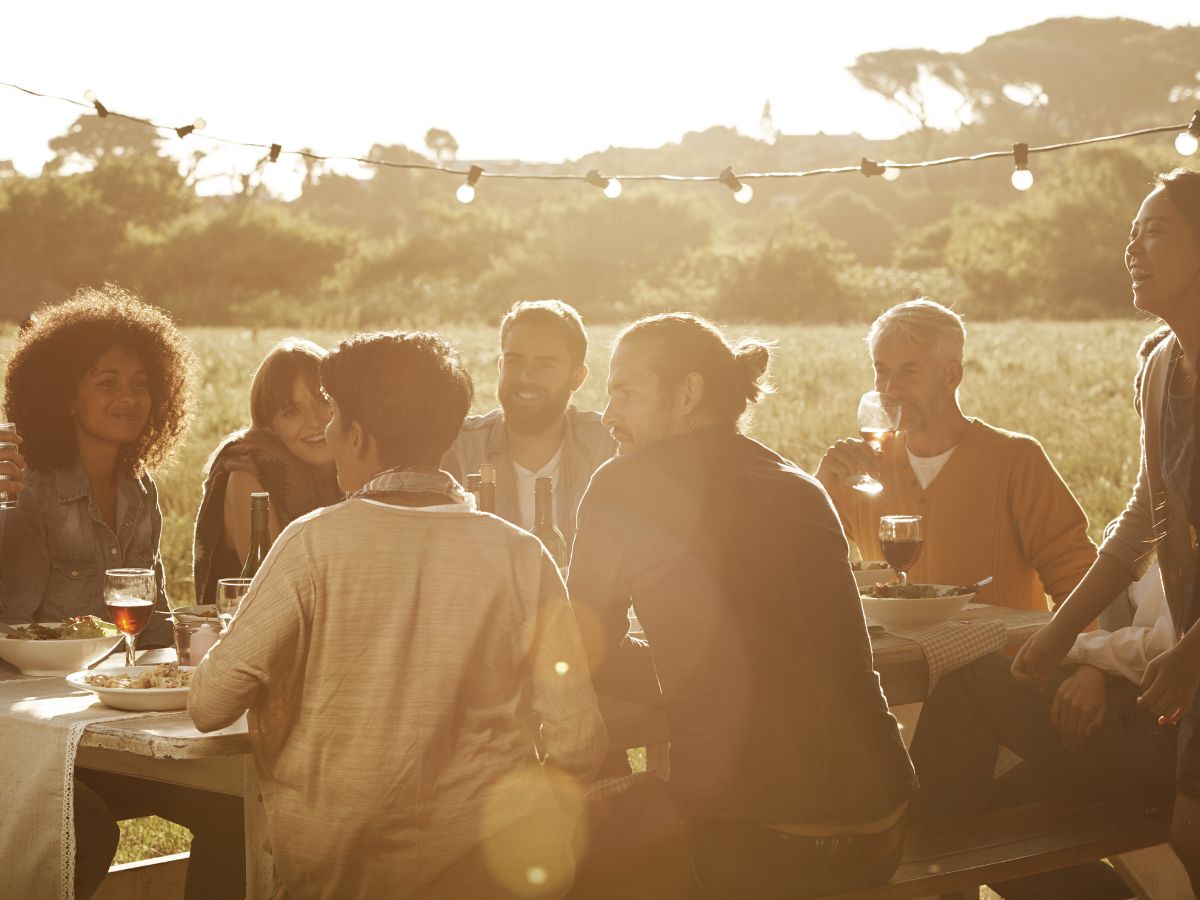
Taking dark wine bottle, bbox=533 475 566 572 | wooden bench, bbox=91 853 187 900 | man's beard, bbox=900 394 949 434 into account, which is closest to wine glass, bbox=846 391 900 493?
man's beard, bbox=900 394 949 434

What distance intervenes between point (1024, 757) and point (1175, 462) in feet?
2.77

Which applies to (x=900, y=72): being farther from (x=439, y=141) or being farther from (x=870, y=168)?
(x=870, y=168)

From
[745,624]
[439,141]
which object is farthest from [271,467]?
[439,141]

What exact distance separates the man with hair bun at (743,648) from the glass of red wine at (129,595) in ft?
2.57

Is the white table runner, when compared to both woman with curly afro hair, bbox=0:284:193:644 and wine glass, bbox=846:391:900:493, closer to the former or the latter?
woman with curly afro hair, bbox=0:284:193:644

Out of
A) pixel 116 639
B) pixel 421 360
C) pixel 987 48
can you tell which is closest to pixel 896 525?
pixel 421 360

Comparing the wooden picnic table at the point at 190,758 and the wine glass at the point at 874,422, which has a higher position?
the wine glass at the point at 874,422

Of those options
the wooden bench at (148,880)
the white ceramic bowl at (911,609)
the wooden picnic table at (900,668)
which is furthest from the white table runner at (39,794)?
the white ceramic bowl at (911,609)

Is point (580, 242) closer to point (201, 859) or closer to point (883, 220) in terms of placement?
point (883, 220)

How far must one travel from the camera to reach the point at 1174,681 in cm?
272

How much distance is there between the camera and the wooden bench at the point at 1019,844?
8.86 feet

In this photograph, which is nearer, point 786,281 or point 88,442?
point 88,442

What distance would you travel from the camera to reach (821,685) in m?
2.29

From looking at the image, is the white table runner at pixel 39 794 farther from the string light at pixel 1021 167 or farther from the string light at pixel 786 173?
the string light at pixel 1021 167
